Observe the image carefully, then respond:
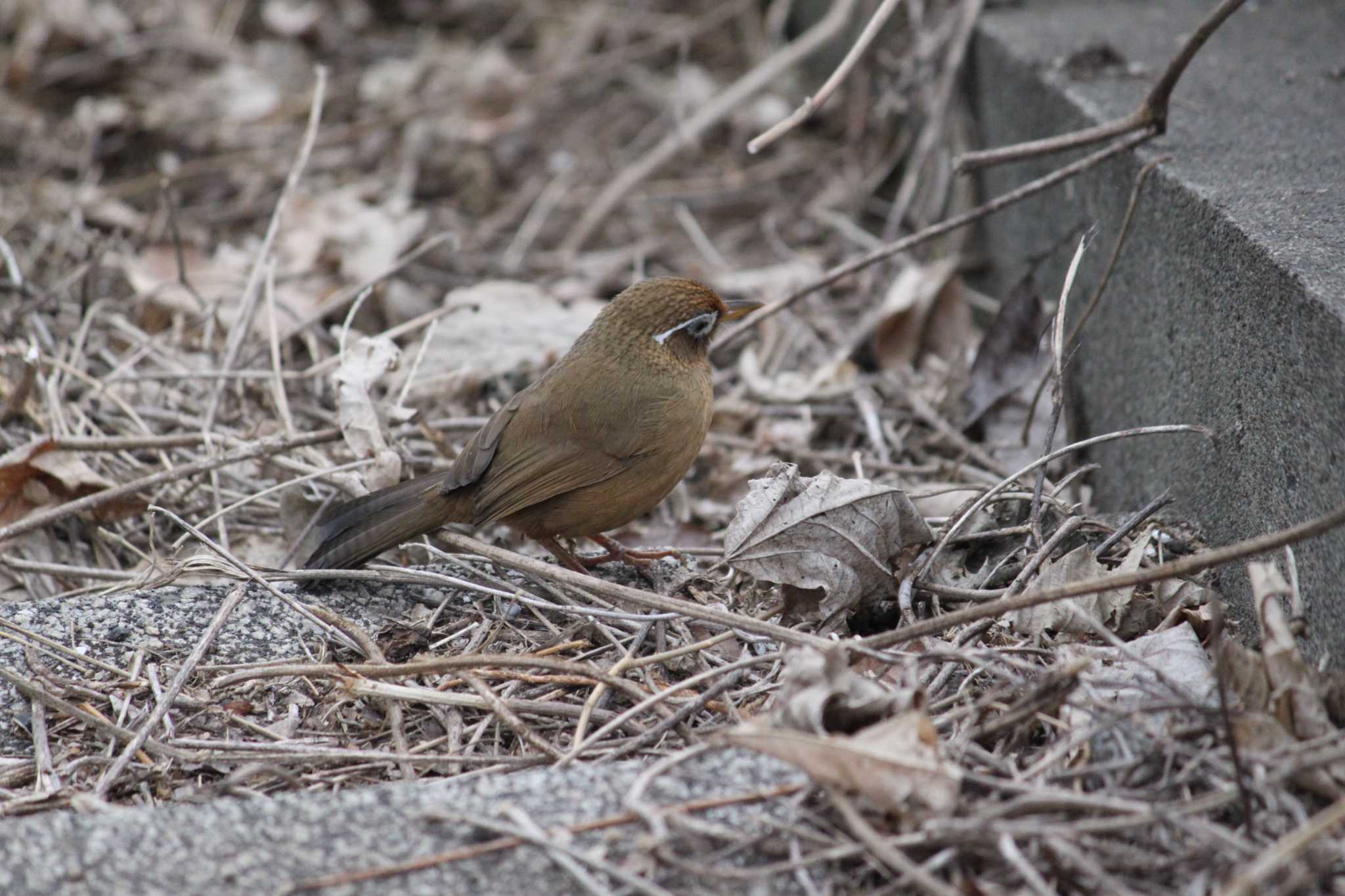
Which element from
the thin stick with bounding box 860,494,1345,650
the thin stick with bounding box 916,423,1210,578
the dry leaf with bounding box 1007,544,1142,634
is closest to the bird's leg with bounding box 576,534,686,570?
the thin stick with bounding box 916,423,1210,578

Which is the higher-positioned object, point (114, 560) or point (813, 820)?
point (813, 820)

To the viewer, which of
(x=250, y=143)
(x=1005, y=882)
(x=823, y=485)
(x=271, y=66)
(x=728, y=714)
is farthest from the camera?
(x=271, y=66)

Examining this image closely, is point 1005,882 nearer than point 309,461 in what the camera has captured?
Yes

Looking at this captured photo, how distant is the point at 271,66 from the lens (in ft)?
28.7

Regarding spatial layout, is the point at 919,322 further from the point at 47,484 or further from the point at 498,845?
the point at 498,845

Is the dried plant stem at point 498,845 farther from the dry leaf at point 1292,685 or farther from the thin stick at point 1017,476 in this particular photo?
the thin stick at point 1017,476

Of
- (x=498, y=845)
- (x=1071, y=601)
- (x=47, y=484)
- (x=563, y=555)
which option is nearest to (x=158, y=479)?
(x=47, y=484)

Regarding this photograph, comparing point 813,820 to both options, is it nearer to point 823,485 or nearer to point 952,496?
point 823,485

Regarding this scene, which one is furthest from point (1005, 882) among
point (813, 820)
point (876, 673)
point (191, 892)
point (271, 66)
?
point (271, 66)

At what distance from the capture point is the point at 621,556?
4.35 meters

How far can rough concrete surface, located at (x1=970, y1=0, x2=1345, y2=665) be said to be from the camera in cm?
297

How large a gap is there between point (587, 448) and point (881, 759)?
6.66 ft

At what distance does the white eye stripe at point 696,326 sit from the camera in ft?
14.6

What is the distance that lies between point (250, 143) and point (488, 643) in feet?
17.0
